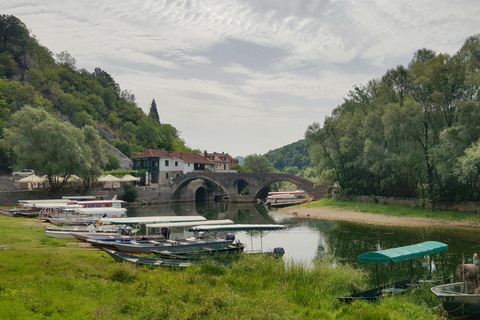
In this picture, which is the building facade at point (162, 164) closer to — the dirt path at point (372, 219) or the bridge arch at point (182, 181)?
the bridge arch at point (182, 181)

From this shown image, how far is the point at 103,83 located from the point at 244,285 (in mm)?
141750

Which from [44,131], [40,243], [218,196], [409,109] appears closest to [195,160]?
[218,196]

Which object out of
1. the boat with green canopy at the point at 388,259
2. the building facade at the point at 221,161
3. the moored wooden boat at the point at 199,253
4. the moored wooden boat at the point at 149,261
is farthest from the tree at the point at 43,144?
the building facade at the point at 221,161

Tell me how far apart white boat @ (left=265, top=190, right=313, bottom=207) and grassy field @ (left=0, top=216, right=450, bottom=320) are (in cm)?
4996

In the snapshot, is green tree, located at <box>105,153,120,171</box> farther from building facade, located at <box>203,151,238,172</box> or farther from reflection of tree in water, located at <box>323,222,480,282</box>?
reflection of tree in water, located at <box>323,222,480,282</box>

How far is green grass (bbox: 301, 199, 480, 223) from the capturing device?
40344 millimetres

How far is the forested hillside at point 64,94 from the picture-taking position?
90688 millimetres

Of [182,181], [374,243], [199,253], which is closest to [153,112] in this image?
[182,181]

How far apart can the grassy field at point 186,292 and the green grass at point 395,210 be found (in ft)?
85.2

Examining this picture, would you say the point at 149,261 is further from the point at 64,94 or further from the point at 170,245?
the point at 64,94

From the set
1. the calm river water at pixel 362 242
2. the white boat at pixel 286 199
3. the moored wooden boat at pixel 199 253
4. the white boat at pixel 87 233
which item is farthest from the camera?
the white boat at pixel 286 199

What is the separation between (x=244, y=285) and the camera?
16.0 m

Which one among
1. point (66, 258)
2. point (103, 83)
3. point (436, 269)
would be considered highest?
point (103, 83)

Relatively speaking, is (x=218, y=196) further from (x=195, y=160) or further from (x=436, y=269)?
(x=436, y=269)
